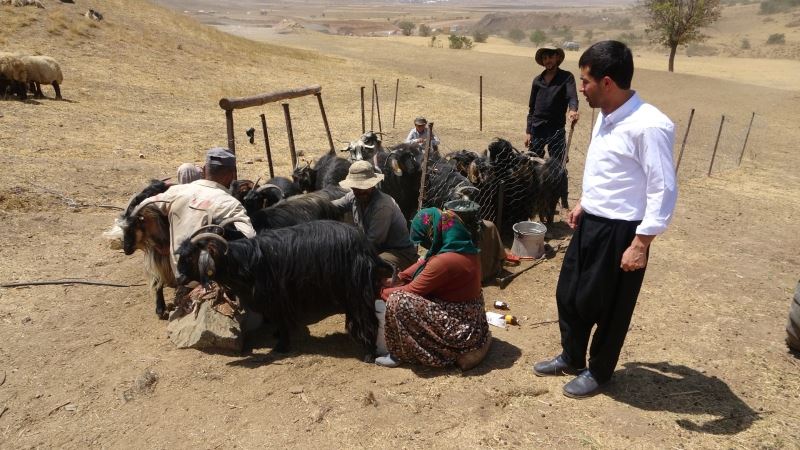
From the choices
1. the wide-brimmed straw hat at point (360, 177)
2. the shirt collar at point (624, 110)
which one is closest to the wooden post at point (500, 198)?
the wide-brimmed straw hat at point (360, 177)

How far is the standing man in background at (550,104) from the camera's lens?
269 inches

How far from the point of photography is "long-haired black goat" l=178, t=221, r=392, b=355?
177 inches

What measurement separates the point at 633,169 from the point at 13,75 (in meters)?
13.7

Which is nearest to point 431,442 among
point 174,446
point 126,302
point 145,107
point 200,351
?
point 174,446

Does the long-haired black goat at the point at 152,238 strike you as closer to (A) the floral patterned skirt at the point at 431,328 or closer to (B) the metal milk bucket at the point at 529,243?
(A) the floral patterned skirt at the point at 431,328

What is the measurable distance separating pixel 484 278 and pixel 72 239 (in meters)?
4.70

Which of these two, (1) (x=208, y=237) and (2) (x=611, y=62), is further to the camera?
(1) (x=208, y=237)

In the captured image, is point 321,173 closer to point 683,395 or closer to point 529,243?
point 529,243

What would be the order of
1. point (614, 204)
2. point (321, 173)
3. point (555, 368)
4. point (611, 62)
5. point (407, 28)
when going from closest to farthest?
1. point (611, 62)
2. point (614, 204)
3. point (555, 368)
4. point (321, 173)
5. point (407, 28)

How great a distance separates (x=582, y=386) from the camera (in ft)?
12.6

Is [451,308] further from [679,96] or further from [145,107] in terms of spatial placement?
[679,96]

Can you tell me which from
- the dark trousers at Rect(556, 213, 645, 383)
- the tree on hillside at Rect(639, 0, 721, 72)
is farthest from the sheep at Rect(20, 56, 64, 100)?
the tree on hillside at Rect(639, 0, 721, 72)

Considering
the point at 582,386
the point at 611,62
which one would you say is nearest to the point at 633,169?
the point at 611,62

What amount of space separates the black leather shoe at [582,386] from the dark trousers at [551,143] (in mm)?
3912
